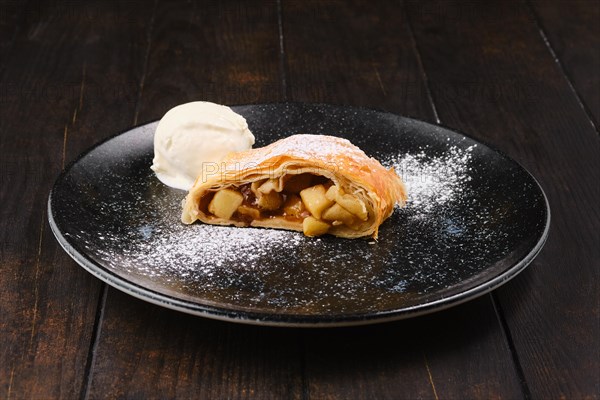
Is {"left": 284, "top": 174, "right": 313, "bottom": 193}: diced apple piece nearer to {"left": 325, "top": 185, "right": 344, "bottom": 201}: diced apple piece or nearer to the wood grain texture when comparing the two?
{"left": 325, "top": 185, "right": 344, "bottom": 201}: diced apple piece

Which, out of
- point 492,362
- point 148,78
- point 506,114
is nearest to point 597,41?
point 506,114

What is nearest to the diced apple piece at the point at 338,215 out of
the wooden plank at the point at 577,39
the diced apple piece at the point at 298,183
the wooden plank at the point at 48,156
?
the diced apple piece at the point at 298,183

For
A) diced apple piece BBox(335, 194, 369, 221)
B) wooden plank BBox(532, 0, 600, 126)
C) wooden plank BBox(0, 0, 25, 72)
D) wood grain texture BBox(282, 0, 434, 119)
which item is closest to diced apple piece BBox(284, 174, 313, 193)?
diced apple piece BBox(335, 194, 369, 221)

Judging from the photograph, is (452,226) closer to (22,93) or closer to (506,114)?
(506,114)

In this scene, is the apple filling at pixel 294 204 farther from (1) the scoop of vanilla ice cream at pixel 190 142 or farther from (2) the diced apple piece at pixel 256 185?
(1) the scoop of vanilla ice cream at pixel 190 142

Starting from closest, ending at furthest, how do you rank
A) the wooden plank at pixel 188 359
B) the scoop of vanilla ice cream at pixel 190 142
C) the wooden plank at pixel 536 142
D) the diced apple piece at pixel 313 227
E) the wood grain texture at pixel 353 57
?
the wooden plank at pixel 188 359, the wooden plank at pixel 536 142, the diced apple piece at pixel 313 227, the scoop of vanilla ice cream at pixel 190 142, the wood grain texture at pixel 353 57

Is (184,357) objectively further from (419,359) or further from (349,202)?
(349,202)

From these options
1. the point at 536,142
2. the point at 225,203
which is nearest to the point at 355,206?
the point at 225,203
